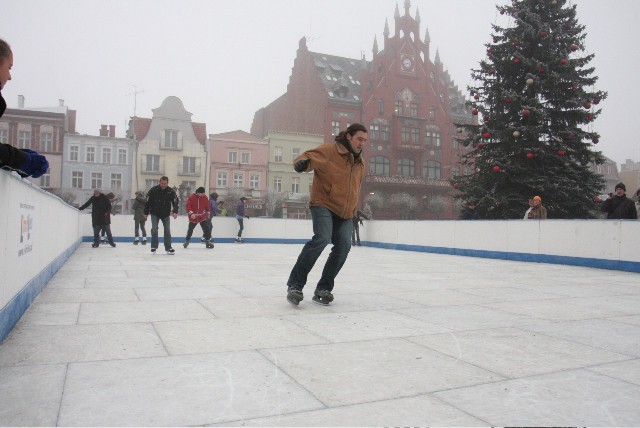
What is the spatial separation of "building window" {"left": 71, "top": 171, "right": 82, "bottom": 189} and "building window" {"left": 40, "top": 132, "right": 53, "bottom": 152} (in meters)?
2.98

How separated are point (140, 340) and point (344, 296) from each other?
2826 mm

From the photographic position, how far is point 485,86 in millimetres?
18078

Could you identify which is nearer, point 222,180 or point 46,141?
point 46,141

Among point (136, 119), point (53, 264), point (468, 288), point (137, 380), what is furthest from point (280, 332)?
point (136, 119)

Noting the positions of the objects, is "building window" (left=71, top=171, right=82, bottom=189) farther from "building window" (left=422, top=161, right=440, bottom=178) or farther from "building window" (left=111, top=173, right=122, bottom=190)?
"building window" (left=422, top=161, right=440, bottom=178)

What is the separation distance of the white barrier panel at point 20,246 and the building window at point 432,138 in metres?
54.0

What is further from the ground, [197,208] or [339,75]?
[339,75]

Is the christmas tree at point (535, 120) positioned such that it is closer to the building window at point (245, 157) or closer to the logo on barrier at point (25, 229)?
the logo on barrier at point (25, 229)

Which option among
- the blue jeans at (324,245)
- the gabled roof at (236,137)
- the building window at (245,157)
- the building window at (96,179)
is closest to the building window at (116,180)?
the building window at (96,179)

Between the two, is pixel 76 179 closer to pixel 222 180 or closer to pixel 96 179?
pixel 96 179

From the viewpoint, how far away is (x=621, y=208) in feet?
37.1

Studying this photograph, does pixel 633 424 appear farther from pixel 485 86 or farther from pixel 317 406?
pixel 485 86

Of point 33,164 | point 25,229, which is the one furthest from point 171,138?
point 33,164

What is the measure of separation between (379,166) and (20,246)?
51.5 m
